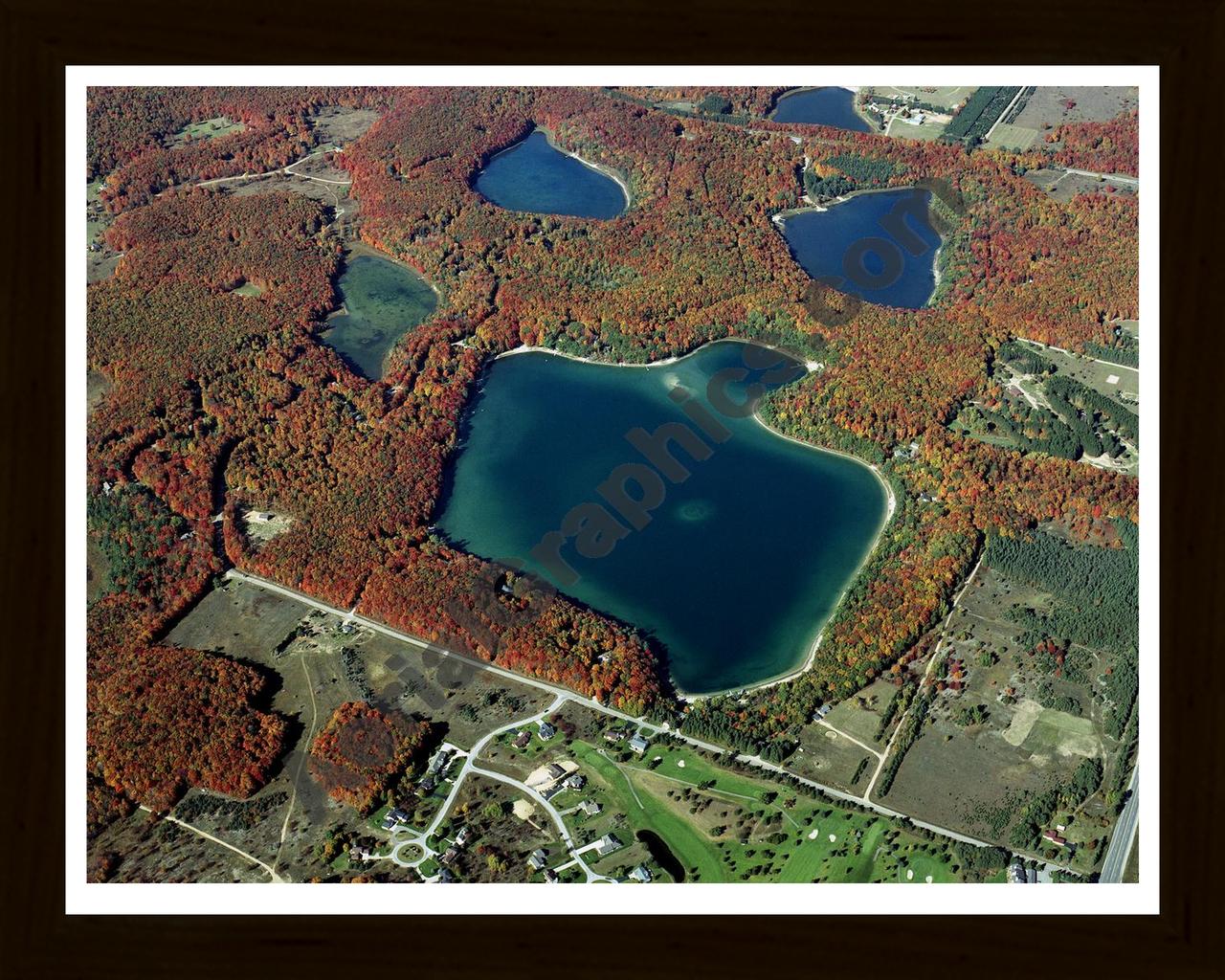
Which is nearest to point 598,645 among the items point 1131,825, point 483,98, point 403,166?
point 1131,825

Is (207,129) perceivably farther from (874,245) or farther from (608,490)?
(608,490)

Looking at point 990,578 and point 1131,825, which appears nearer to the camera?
point 1131,825

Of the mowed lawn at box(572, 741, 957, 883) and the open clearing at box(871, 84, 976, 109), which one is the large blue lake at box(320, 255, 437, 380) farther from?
the open clearing at box(871, 84, 976, 109)

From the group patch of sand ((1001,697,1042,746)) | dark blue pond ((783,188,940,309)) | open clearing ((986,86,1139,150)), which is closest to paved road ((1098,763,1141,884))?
patch of sand ((1001,697,1042,746))

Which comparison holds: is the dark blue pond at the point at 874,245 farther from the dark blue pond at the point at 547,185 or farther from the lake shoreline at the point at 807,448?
the dark blue pond at the point at 547,185

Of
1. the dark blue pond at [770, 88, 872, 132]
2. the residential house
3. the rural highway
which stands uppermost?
the dark blue pond at [770, 88, 872, 132]

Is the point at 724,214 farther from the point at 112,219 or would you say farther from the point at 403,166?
the point at 112,219
